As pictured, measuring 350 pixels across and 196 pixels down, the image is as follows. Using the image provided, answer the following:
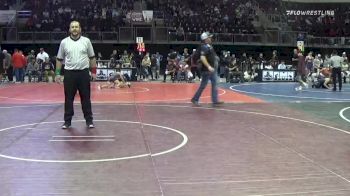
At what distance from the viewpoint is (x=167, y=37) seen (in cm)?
3672

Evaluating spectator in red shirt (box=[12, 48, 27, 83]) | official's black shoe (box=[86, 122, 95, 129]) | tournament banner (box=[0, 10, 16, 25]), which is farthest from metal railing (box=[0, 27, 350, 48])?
official's black shoe (box=[86, 122, 95, 129])

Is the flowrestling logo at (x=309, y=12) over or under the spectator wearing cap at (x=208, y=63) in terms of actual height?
over

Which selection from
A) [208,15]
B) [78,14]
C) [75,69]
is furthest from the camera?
[208,15]

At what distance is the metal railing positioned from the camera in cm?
3588

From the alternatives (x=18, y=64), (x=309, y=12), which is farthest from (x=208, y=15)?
(x=18, y=64)

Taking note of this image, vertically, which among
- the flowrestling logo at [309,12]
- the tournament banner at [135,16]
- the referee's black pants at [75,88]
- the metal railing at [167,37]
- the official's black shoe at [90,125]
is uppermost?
the flowrestling logo at [309,12]

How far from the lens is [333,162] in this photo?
7.06 m

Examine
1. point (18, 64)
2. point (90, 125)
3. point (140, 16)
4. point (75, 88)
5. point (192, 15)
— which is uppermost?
point (192, 15)

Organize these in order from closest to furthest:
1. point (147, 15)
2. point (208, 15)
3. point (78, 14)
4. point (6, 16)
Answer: point (6, 16) < point (147, 15) < point (78, 14) < point (208, 15)

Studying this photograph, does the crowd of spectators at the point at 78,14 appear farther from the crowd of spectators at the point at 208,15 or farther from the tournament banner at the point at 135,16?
the crowd of spectators at the point at 208,15

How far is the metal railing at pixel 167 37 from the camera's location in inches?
1412

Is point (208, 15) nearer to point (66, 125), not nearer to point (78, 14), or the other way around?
point (78, 14)

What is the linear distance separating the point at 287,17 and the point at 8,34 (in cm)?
2056

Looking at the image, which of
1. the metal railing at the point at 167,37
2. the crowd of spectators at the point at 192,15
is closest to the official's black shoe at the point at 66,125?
the metal railing at the point at 167,37
